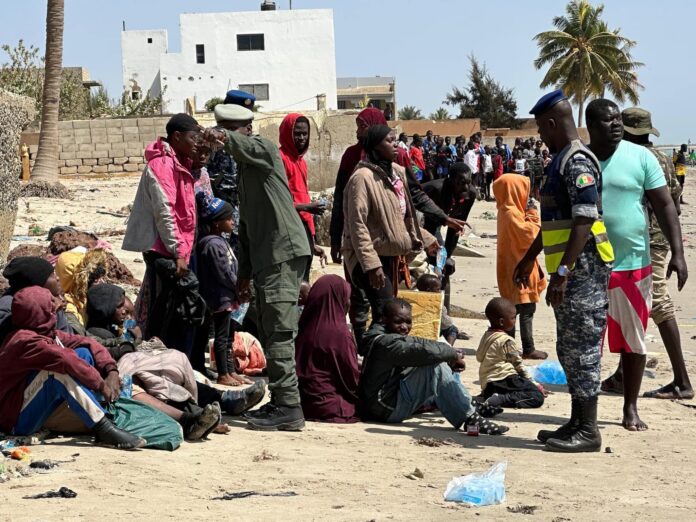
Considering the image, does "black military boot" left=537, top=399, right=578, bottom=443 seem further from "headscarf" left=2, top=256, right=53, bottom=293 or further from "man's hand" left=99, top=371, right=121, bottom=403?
"headscarf" left=2, top=256, right=53, bottom=293

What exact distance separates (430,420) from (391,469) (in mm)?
1401

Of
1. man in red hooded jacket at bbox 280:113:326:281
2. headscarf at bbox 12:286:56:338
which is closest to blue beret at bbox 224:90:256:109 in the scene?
man in red hooded jacket at bbox 280:113:326:281

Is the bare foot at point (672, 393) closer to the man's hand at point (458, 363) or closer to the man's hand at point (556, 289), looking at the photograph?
the man's hand at point (458, 363)

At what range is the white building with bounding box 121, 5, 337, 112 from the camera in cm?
6119

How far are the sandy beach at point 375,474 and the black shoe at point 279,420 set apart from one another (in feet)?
0.24

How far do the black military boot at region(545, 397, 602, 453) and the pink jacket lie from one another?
2.57 meters

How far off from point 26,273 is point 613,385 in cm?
441

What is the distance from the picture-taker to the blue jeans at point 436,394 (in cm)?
661

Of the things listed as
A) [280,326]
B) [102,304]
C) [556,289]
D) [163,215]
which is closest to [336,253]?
[163,215]

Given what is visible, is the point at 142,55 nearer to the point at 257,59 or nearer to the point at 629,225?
the point at 257,59

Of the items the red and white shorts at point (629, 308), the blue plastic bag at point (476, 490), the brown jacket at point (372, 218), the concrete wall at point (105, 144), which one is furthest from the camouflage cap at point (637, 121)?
the concrete wall at point (105, 144)

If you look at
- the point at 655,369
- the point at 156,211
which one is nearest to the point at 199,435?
the point at 156,211

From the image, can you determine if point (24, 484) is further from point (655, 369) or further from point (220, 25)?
point (220, 25)

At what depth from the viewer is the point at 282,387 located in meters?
6.43
